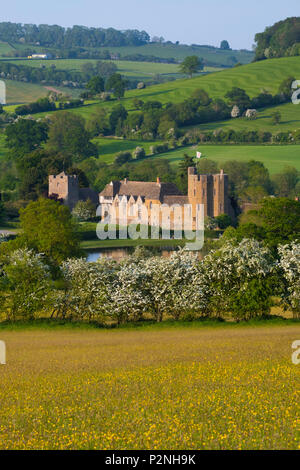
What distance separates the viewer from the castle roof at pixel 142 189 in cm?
11481

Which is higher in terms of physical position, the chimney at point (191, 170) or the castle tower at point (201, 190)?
the chimney at point (191, 170)

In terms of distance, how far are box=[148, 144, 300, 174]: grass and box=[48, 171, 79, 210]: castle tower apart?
103 feet

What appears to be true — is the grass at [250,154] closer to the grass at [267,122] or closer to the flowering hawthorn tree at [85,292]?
the grass at [267,122]

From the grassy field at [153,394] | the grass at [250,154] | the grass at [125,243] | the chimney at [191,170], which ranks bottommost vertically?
the grass at [125,243]

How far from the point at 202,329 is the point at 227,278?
5.97 m

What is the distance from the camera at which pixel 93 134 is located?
7121 inches

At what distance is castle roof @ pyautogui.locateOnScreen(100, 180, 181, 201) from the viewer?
377 feet

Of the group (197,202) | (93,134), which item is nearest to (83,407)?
(197,202)

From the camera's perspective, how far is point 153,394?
808 inches

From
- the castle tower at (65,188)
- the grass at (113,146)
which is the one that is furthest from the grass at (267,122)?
the castle tower at (65,188)

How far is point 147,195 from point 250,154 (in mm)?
44816

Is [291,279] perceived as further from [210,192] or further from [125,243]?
[210,192]

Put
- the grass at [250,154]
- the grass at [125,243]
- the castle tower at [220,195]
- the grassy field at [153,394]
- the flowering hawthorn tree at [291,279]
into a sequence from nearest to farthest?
the grassy field at [153,394] < the flowering hawthorn tree at [291,279] < the grass at [125,243] < the castle tower at [220,195] < the grass at [250,154]

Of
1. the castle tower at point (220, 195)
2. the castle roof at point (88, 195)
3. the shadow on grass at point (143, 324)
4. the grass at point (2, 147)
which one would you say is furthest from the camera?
the grass at point (2, 147)
